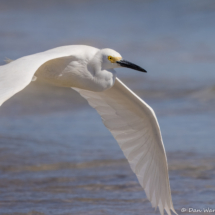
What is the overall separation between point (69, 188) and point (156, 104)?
4646 millimetres

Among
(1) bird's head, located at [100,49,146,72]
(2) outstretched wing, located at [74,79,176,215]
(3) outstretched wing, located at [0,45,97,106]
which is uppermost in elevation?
(1) bird's head, located at [100,49,146,72]

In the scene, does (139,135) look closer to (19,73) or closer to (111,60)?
(111,60)

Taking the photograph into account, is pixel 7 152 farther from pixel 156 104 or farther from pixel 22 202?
pixel 156 104

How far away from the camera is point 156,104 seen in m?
11.2

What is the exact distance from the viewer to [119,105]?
630 cm

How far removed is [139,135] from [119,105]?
0.44m

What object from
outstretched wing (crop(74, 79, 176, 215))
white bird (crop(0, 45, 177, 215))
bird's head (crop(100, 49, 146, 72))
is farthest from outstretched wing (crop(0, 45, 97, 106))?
outstretched wing (crop(74, 79, 176, 215))

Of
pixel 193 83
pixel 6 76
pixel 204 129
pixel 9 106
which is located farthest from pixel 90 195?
pixel 193 83

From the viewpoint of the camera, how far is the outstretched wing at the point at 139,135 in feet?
19.7

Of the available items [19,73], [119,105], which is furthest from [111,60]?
[19,73]

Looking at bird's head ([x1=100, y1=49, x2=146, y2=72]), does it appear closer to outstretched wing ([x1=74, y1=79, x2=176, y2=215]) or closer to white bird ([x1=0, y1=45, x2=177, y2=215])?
white bird ([x1=0, y1=45, x2=177, y2=215])

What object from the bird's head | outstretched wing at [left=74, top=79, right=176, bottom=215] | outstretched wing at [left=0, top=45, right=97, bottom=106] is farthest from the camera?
outstretched wing at [left=74, top=79, right=176, bottom=215]

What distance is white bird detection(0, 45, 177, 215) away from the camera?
531 cm

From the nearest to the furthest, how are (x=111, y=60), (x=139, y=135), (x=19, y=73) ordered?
(x=19, y=73), (x=111, y=60), (x=139, y=135)
